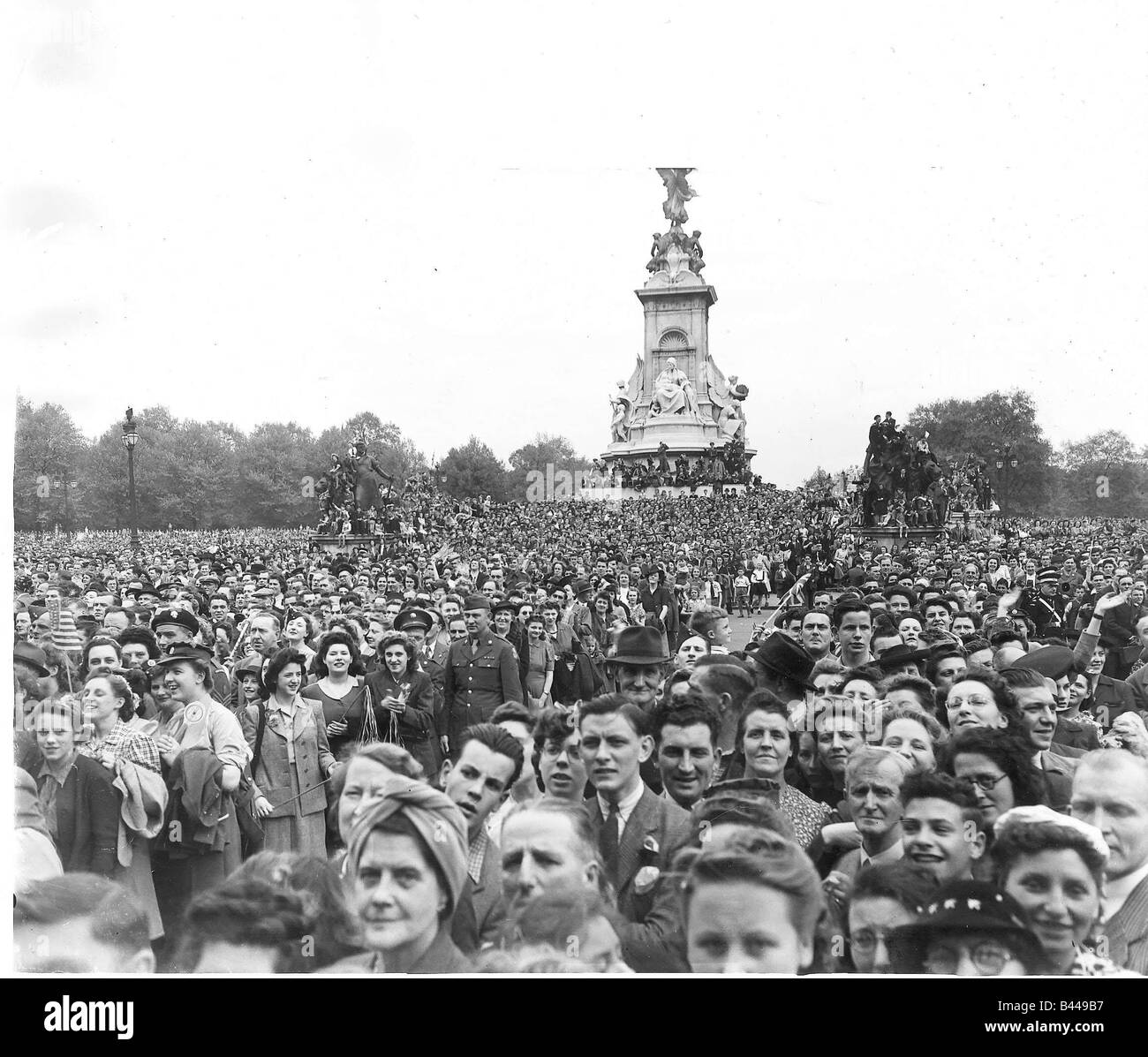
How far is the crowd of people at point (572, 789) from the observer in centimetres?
500

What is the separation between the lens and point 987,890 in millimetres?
4949

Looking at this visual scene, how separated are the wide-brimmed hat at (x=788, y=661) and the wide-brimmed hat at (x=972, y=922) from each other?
4.65ft

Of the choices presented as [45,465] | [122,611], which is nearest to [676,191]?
[45,465]

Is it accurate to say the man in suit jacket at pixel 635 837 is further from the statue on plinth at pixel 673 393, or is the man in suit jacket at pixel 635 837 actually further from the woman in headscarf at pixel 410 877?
the statue on plinth at pixel 673 393

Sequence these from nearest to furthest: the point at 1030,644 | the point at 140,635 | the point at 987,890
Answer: the point at 987,890 → the point at 140,635 → the point at 1030,644

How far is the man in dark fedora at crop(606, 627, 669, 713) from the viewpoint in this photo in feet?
20.8

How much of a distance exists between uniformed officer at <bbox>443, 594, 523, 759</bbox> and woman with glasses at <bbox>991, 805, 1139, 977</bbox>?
298cm

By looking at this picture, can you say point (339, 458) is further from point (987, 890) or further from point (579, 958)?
point (987, 890)

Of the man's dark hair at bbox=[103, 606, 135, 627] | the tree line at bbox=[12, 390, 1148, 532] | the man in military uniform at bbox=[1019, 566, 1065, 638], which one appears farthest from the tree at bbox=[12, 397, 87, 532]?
the man in military uniform at bbox=[1019, 566, 1065, 638]

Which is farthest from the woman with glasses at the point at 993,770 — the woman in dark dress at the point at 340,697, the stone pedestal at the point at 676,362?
the stone pedestal at the point at 676,362

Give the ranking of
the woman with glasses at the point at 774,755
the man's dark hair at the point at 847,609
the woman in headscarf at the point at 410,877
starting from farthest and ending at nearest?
the man's dark hair at the point at 847,609 → the woman with glasses at the point at 774,755 → the woman in headscarf at the point at 410,877

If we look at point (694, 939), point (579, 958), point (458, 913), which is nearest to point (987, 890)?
point (694, 939)

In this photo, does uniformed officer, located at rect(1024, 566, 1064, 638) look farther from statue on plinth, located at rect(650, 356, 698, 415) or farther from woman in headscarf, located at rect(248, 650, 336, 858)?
woman in headscarf, located at rect(248, 650, 336, 858)
